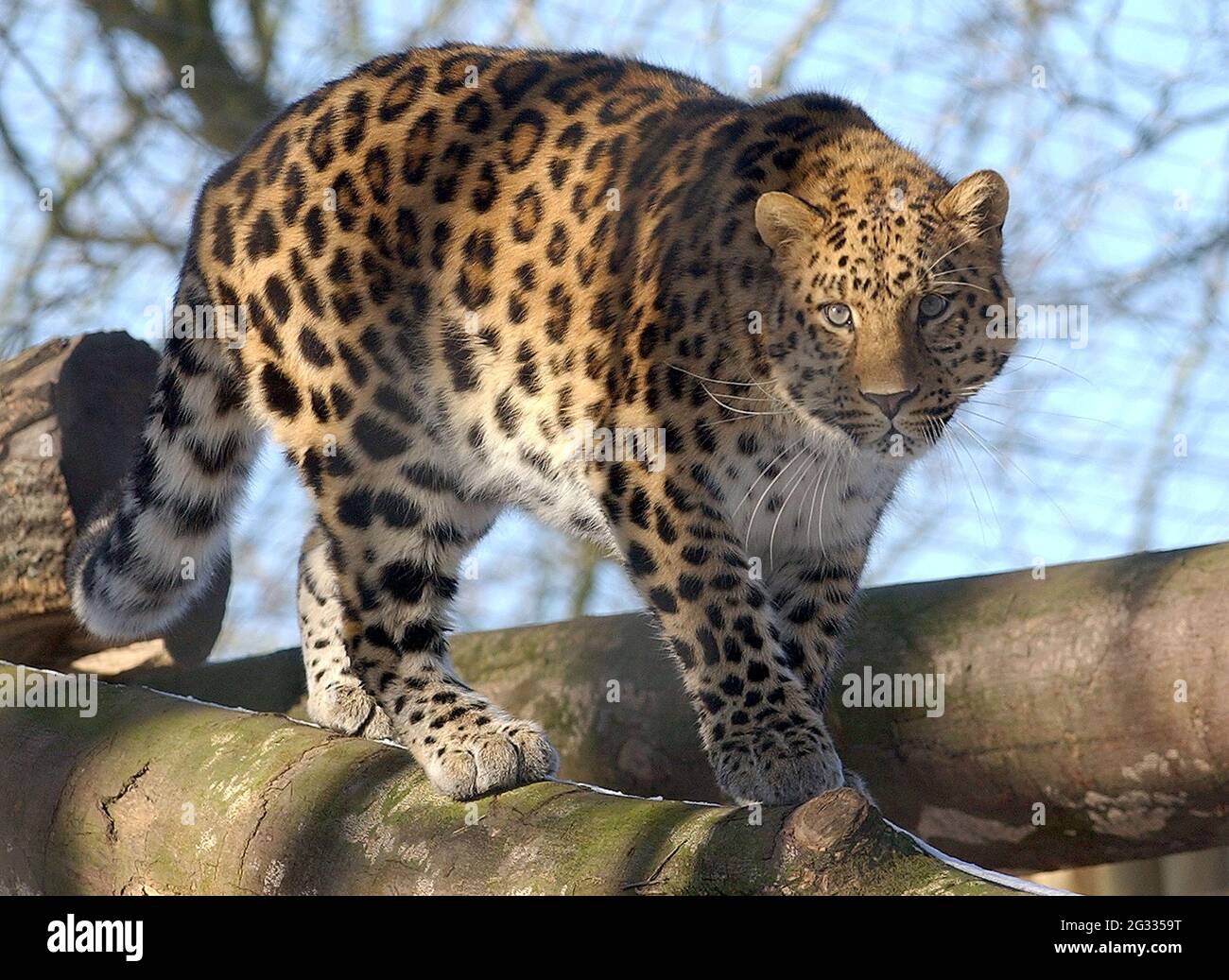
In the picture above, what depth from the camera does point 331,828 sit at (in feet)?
10.8

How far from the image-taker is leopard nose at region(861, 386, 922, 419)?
3703 mm

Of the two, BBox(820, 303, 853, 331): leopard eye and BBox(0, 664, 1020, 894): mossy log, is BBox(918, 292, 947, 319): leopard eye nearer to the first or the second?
BBox(820, 303, 853, 331): leopard eye

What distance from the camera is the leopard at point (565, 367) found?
377 cm

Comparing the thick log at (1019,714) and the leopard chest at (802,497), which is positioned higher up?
the leopard chest at (802,497)

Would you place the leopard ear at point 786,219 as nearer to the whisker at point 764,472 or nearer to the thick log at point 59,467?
the whisker at point 764,472

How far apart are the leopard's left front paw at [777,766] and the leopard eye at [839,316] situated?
0.98 meters

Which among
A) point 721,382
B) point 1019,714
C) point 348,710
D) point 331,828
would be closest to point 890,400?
point 721,382

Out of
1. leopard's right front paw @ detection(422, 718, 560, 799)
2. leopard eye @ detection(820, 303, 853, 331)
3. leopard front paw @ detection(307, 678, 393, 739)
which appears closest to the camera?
leopard's right front paw @ detection(422, 718, 560, 799)

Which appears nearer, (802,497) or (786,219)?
(786,219)

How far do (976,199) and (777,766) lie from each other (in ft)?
4.78

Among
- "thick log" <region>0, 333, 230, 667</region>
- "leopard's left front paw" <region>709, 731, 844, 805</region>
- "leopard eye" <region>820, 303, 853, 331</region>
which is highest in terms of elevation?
"leopard eye" <region>820, 303, 853, 331</region>

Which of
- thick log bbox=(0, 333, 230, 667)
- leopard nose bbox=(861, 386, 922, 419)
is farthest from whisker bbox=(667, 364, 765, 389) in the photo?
thick log bbox=(0, 333, 230, 667)

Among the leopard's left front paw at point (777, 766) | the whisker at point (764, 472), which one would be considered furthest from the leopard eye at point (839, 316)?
the leopard's left front paw at point (777, 766)

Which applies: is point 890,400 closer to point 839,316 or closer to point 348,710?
point 839,316
